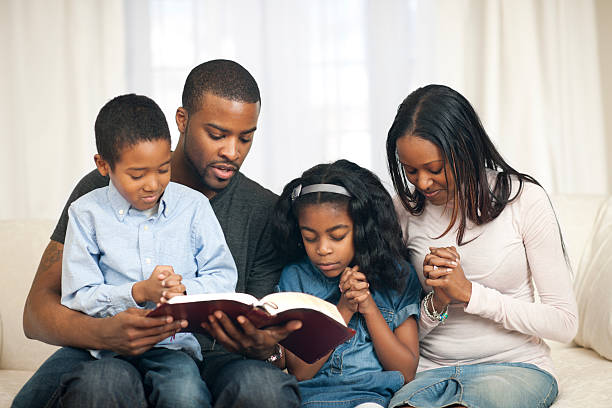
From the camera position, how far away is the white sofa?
2.20 metres

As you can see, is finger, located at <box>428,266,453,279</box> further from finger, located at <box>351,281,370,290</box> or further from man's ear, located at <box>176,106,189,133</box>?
man's ear, located at <box>176,106,189,133</box>

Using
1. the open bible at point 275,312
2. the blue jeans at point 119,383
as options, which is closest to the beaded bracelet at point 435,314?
the open bible at point 275,312

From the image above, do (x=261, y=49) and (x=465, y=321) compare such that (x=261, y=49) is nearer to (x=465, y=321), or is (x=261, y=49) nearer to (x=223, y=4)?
(x=223, y=4)

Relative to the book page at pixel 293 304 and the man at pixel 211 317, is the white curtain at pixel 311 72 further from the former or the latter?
the book page at pixel 293 304

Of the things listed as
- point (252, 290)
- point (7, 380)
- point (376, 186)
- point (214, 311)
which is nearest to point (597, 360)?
point (376, 186)

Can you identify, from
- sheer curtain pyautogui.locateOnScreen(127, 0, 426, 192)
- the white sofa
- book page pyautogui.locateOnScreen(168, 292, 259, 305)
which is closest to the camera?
book page pyautogui.locateOnScreen(168, 292, 259, 305)

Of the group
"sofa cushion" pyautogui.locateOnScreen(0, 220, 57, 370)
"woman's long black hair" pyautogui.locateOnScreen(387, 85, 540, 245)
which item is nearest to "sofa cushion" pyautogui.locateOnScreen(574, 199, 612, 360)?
"woman's long black hair" pyautogui.locateOnScreen(387, 85, 540, 245)

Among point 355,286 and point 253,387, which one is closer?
point 253,387

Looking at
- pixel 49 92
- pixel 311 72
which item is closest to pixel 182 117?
pixel 311 72

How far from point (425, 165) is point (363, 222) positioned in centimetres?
26

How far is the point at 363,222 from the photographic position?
2.05 metres

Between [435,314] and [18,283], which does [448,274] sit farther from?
[18,283]

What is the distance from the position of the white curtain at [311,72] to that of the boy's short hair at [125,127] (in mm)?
1891

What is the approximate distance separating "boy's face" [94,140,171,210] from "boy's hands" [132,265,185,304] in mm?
246
